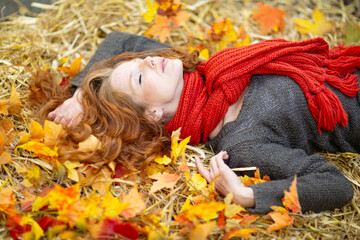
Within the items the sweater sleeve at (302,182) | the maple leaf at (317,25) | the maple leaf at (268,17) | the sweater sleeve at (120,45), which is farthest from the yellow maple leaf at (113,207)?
the maple leaf at (317,25)

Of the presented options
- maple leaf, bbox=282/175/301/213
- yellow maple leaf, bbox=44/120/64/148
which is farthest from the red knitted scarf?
yellow maple leaf, bbox=44/120/64/148

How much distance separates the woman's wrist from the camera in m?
1.90

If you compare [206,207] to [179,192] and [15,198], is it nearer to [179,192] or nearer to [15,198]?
[179,192]

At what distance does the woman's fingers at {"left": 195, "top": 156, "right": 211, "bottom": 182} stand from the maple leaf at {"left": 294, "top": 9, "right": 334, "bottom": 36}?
6.52ft

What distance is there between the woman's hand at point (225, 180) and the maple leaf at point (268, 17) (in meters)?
1.82

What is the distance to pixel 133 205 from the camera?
5.94 feet

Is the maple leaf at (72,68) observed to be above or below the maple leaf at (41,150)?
above

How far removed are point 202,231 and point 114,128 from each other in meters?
1.00

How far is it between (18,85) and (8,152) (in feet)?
2.51

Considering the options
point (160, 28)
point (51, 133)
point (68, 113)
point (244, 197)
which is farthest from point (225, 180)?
point (160, 28)

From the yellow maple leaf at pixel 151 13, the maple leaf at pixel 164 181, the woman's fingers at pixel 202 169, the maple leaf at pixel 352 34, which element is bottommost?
the woman's fingers at pixel 202 169

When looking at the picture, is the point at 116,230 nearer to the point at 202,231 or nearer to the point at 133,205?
the point at 133,205

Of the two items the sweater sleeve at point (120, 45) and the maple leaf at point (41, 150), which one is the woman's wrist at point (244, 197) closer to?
the maple leaf at point (41, 150)

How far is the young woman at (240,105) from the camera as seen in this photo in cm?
218
